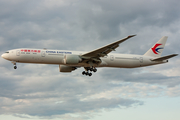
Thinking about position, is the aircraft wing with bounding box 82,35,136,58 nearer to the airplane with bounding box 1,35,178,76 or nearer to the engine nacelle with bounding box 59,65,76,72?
the airplane with bounding box 1,35,178,76

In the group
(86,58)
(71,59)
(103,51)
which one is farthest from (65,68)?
(103,51)

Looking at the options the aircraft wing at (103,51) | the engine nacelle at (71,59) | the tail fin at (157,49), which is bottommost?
the engine nacelle at (71,59)

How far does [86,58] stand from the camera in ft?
116

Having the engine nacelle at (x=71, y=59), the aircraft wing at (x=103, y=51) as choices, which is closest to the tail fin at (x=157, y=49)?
the aircraft wing at (x=103, y=51)

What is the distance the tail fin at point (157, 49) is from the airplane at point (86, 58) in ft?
5.20

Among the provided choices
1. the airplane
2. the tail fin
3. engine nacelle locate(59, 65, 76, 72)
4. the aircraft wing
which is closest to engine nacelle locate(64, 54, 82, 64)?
the airplane

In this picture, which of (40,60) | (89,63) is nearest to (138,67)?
(89,63)

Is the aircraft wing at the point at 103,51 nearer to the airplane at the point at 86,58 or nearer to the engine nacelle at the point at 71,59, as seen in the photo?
the airplane at the point at 86,58

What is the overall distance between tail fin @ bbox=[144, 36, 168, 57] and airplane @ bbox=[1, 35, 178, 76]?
1586 mm

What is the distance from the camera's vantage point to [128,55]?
128 ft

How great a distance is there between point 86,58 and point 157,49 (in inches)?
606

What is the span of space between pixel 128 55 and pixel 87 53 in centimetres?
853

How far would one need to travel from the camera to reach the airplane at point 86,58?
33750 mm

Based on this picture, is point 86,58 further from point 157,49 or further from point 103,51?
point 157,49
